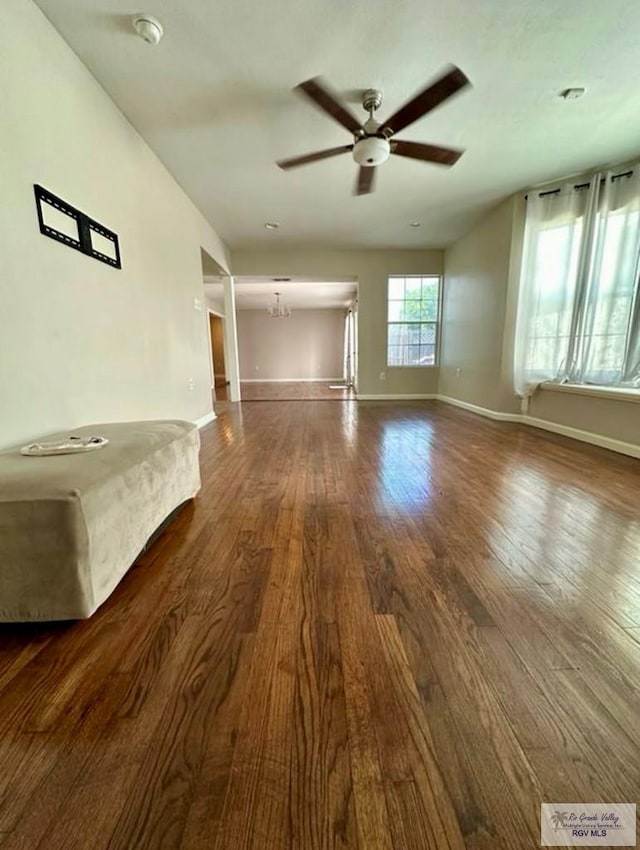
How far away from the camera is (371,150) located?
2.44 m

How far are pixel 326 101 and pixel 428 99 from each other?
613 millimetres

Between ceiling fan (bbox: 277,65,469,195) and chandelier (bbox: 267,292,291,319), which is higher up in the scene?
ceiling fan (bbox: 277,65,469,195)

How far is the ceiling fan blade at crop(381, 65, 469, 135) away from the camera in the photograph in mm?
1855

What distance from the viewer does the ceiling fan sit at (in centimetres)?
196

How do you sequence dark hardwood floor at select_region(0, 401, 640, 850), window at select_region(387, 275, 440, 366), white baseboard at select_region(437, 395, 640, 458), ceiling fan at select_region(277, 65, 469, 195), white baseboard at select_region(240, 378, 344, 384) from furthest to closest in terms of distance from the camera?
1. white baseboard at select_region(240, 378, 344, 384)
2. window at select_region(387, 275, 440, 366)
3. white baseboard at select_region(437, 395, 640, 458)
4. ceiling fan at select_region(277, 65, 469, 195)
5. dark hardwood floor at select_region(0, 401, 640, 850)

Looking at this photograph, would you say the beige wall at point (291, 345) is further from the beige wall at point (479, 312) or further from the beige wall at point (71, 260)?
the beige wall at point (71, 260)

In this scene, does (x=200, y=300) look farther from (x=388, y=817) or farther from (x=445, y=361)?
(x=388, y=817)

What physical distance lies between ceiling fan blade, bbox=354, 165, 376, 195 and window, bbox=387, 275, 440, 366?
3274mm


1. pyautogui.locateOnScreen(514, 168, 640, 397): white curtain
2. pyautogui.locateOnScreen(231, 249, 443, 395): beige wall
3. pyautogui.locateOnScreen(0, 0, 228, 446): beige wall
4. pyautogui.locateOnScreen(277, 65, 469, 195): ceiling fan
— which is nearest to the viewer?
pyautogui.locateOnScreen(0, 0, 228, 446): beige wall

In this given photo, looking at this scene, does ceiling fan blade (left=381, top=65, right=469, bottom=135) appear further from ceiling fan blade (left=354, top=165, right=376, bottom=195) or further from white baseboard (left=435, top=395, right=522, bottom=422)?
white baseboard (left=435, top=395, right=522, bottom=422)

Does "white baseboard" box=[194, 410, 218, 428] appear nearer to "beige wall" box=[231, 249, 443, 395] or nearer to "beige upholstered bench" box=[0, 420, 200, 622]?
"beige wall" box=[231, 249, 443, 395]

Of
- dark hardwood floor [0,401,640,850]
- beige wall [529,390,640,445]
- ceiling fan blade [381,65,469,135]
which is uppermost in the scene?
ceiling fan blade [381,65,469,135]

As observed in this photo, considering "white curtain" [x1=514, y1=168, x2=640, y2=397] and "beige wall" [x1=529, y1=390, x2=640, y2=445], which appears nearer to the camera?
"beige wall" [x1=529, y1=390, x2=640, y2=445]

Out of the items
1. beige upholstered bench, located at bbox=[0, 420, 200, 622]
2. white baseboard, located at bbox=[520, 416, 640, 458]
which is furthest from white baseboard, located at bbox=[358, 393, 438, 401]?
beige upholstered bench, located at bbox=[0, 420, 200, 622]
